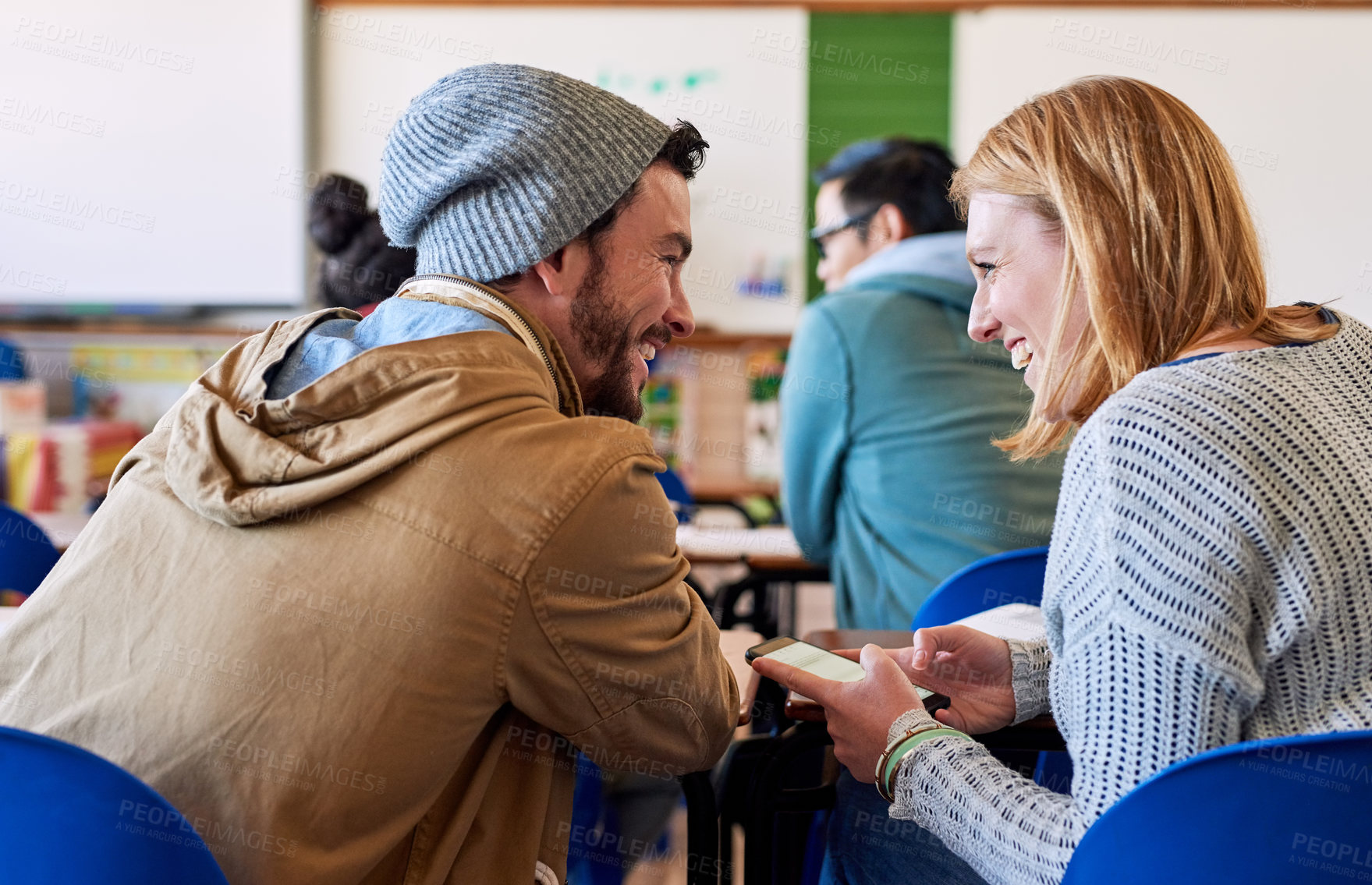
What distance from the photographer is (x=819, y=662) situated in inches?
52.3

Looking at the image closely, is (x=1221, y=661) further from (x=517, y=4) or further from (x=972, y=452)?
(x=517, y=4)

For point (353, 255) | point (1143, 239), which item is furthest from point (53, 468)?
point (1143, 239)

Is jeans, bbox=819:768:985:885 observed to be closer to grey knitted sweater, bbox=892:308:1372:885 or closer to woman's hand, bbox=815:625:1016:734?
woman's hand, bbox=815:625:1016:734

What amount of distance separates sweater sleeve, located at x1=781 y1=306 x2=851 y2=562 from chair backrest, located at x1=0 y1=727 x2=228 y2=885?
167 centimetres

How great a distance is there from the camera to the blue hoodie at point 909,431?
2.19 m

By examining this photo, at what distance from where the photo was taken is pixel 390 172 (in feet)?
4.28

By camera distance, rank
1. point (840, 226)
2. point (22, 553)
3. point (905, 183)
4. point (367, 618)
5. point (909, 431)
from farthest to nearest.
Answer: point (840, 226)
point (905, 183)
point (909, 431)
point (22, 553)
point (367, 618)

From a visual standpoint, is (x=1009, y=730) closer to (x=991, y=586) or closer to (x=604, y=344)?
(x=991, y=586)

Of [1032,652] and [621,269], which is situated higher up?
[621,269]

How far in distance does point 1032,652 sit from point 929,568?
862 millimetres

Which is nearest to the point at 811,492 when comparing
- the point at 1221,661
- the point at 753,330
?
the point at 1221,661

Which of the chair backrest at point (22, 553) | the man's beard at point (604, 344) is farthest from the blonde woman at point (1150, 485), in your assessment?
the chair backrest at point (22, 553)

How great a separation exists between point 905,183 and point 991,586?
1.27 metres

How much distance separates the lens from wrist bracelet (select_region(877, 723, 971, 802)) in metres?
1.10
